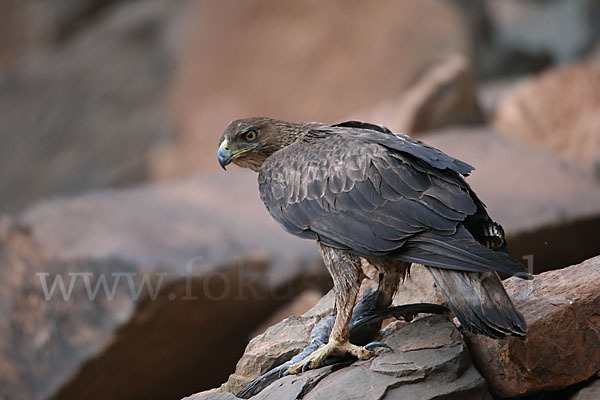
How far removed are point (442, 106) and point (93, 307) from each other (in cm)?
436

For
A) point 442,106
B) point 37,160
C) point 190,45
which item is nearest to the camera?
point 442,106

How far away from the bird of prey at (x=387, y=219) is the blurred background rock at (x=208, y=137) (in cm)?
73

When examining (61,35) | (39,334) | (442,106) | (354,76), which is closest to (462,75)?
A: (442,106)

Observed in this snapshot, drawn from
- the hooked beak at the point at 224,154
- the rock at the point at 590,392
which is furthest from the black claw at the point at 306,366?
the rock at the point at 590,392

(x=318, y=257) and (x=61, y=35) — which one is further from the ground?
(x=61, y=35)

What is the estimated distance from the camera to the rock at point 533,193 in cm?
619

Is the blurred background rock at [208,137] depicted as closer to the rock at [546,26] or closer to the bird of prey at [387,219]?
the rock at [546,26]

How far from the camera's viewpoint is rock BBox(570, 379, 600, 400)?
3.21m

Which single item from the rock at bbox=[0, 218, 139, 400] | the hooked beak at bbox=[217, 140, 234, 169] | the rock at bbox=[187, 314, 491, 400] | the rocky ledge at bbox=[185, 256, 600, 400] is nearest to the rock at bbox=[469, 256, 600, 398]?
the rocky ledge at bbox=[185, 256, 600, 400]

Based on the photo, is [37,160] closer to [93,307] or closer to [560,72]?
[93,307]

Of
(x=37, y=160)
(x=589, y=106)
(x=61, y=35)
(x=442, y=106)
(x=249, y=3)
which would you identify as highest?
(x=61, y=35)

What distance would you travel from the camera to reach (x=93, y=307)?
6457 millimetres

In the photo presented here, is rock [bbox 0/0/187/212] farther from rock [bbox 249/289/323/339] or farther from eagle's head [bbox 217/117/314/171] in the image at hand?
eagle's head [bbox 217/117/314/171]

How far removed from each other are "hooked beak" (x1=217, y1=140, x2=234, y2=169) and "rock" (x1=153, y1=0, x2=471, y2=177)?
7.22m
